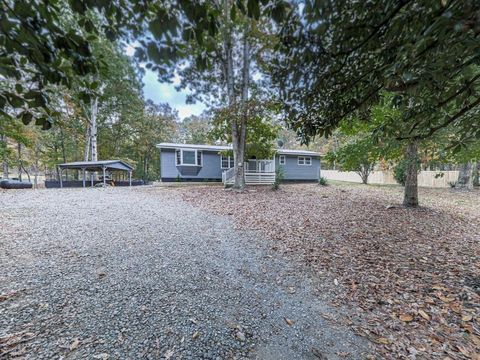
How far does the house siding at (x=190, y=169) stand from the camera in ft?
55.9

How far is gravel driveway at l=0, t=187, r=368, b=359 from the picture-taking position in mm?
1748

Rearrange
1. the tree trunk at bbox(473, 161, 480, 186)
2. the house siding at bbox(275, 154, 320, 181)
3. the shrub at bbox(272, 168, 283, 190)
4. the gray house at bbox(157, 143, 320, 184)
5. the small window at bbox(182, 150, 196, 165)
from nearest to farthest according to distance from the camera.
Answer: the shrub at bbox(272, 168, 283, 190)
the tree trunk at bbox(473, 161, 480, 186)
the gray house at bbox(157, 143, 320, 184)
the small window at bbox(182, 150, 196, 165)
the house siding at bbox(275, 154, 320, 181)

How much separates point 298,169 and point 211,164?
8.29 meters

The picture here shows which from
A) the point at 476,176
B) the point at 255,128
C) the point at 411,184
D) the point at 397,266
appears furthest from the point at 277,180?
the point at 476,176

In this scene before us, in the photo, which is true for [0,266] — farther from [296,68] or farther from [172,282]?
[296,68]

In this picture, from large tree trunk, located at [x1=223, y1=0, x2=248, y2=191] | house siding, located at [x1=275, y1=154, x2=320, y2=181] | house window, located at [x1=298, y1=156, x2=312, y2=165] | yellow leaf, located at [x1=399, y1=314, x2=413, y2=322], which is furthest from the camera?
house window, located at [x1=298, y1=156, x2=312, y2=165]

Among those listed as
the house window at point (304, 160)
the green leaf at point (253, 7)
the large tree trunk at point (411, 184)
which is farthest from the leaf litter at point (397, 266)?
the house window at point (304, 160)

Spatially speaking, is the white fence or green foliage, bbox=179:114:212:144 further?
green foliage, bbox=179:114:212:144

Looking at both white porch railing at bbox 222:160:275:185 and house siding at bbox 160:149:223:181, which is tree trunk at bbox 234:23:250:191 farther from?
house siding at bbox 160:149:223:181

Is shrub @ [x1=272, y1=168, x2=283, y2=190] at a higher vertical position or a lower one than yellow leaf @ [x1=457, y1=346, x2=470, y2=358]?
higher

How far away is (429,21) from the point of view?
4.74 ft

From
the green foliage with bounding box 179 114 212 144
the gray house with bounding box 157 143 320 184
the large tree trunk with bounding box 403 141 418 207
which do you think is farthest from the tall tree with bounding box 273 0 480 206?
the green foliage with bounding box 179 114 212 144

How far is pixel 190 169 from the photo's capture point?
17078 millimetres

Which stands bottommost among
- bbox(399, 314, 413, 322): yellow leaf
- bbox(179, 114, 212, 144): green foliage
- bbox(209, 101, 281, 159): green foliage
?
bbox(399, 314, 413, 322): yellow leaf
